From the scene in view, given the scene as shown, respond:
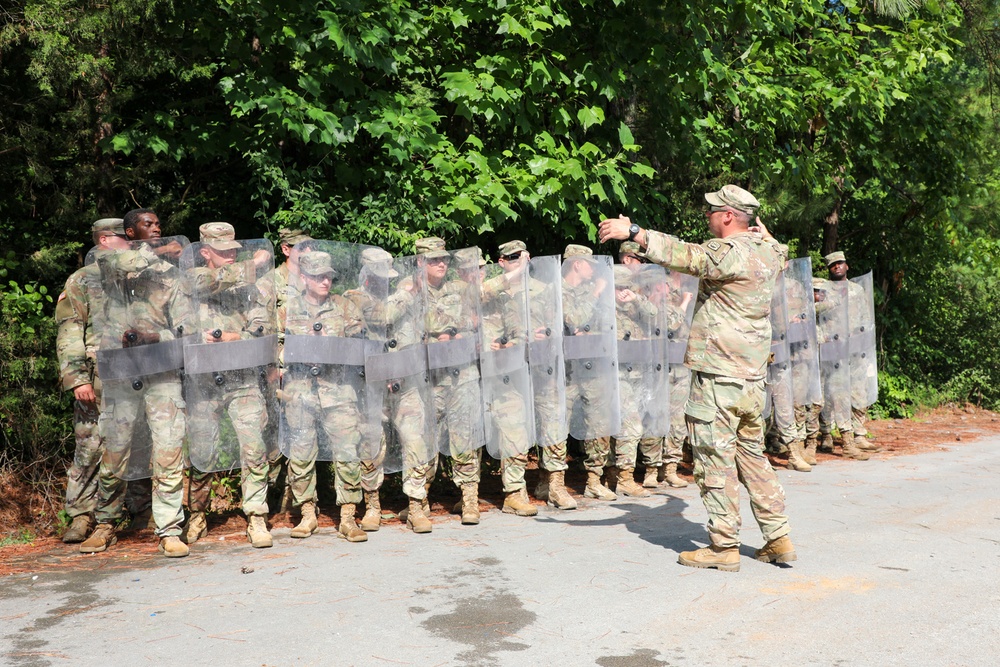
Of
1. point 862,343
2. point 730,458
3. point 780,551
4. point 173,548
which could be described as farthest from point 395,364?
point 862,343

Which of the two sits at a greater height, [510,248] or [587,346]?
[510,248]

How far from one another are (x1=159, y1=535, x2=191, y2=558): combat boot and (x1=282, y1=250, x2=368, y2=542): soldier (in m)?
0.79

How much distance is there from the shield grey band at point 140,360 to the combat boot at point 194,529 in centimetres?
115

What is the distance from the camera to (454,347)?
23.8ft

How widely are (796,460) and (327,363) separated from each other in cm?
544

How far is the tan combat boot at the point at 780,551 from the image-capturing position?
5820 millimetres

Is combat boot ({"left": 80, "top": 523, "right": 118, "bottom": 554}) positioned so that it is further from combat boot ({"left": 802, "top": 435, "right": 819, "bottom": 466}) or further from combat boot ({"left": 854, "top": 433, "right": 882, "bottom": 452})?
combat boot ({"left": 854, "top": 433, "right": 882, "bottom": 452})

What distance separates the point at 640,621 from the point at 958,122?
A: 1114 centimetres

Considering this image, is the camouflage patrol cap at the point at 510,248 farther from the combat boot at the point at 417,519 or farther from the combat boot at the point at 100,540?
the combat boot at the point at 100,540

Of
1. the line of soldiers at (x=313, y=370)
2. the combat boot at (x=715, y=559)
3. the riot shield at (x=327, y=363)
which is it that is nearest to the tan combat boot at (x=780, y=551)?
the combat boot at (x=715, y=559)

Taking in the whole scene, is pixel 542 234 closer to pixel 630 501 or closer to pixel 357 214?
pixel 357 214

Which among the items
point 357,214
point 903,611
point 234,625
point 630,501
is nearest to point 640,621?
point 903,611

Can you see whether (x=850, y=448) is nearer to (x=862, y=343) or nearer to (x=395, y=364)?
(x=862, y=343)

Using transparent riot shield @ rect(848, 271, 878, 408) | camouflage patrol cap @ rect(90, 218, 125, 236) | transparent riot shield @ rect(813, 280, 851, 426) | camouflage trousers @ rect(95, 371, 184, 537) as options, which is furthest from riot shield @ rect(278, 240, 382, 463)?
transparent riot shield @ rect(848, 271, 878, 408)
